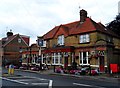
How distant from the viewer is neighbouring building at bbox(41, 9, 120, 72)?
110 ft

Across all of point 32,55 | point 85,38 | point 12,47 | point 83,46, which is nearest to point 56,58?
point 83,46

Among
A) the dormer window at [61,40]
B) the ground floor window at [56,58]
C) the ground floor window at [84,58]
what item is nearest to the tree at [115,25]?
the dormer window at [61,40]

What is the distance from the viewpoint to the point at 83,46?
3712 cm

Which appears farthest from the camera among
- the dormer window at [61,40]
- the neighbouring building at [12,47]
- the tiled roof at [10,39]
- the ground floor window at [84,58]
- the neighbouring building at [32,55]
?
the tiled roof at [10,39]

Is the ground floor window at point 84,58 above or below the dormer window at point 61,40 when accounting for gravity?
below

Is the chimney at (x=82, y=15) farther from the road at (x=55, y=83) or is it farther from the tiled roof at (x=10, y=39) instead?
the tiled roof at (x=10, y=39)

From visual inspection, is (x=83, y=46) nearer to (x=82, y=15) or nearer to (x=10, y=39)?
(x=82, y=15)

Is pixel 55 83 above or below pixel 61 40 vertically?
below

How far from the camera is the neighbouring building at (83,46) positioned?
1320 inches

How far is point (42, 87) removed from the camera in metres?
15.5

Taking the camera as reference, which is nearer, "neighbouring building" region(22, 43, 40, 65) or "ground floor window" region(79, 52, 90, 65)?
"ground floor window" region(79, 52, 90, 65)

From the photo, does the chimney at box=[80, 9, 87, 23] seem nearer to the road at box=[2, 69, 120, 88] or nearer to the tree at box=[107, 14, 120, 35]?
the tree at box=[107, 14, 120, 35]

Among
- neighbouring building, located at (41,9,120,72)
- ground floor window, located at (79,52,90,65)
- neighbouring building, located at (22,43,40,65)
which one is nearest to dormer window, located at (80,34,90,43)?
neighbouring building, located at (41,9,120,72)

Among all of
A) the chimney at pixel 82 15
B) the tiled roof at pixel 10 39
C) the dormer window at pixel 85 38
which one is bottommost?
the dormer window at pixel 85 38
